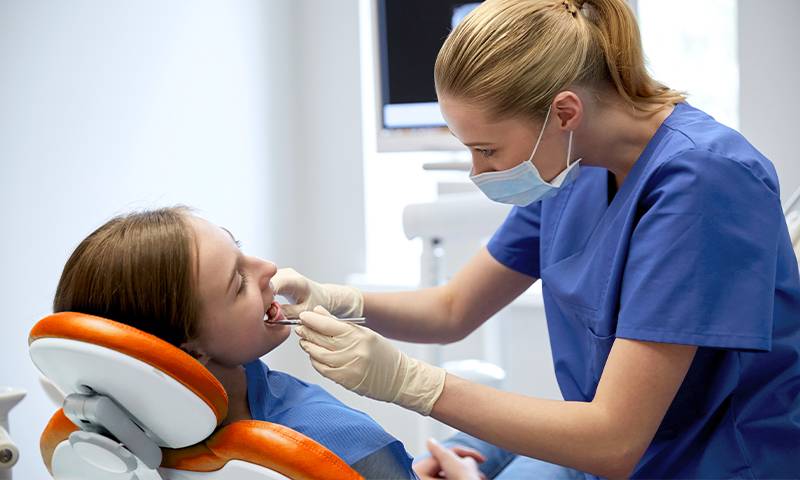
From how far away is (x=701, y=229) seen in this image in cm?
116

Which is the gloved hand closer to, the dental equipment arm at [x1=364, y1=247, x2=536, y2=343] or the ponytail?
the dental equipment arm at [x1=364, y1=247, x2=536, y2=343]

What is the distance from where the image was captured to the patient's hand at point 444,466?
4.77 feet

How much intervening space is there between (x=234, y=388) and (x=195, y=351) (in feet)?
0.34

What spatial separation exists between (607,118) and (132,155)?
159cm

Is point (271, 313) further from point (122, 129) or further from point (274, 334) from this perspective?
point (122, 129)

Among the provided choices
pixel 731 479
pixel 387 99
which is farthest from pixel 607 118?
pixel 387 99

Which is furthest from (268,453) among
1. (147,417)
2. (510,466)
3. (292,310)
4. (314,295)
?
(510,466)

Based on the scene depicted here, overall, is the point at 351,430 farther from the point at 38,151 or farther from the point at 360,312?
the point at 38,151

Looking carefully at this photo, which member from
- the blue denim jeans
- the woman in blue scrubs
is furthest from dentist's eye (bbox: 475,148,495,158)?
the blue denim jeans

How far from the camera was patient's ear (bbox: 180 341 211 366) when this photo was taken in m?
1.21

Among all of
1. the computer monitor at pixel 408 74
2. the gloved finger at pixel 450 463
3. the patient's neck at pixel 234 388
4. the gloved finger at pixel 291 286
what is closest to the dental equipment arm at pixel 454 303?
the gloved finger at pixel 291 286

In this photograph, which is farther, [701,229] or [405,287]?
[405,287]

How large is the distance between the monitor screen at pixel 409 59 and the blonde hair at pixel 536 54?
1043 millimetres

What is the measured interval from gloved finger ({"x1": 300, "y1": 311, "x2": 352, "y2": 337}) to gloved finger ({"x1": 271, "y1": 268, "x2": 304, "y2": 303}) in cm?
27
